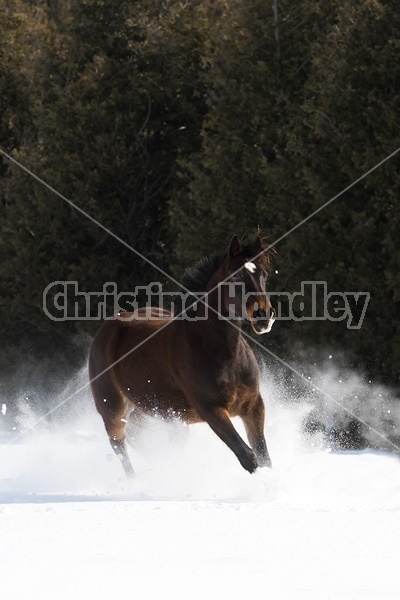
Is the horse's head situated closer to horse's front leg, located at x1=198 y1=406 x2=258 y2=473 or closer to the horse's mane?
the horse's mane

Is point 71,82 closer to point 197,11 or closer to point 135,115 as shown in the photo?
point 135,115

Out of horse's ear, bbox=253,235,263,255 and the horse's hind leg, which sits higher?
horse's ear, bbox=253,235,263,255

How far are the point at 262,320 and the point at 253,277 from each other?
0.40 m

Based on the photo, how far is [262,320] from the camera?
8383mm

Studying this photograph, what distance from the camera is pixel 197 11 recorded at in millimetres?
19812

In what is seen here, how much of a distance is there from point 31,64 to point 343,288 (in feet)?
30.0

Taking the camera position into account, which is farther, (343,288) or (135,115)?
(135,115)

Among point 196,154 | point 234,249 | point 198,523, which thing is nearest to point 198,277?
point 234,249

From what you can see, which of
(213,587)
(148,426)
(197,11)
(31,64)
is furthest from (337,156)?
(213,587)

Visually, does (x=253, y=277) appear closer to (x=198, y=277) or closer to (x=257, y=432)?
(x=198, y=277)

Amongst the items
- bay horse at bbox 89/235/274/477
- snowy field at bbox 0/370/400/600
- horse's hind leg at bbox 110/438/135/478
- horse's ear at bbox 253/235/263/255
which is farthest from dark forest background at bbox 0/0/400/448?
horse's ear at bbox 253/235/263/255

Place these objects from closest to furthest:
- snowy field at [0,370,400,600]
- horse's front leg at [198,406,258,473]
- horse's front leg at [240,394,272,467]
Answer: snowy field at [0,370,400,600] < horse's front leg at [198,406,258,473] < horse's front leg at [240,394,272,467]

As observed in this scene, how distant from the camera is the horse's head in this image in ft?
27.6

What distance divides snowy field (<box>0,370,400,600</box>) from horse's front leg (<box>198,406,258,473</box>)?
0.14 meters
